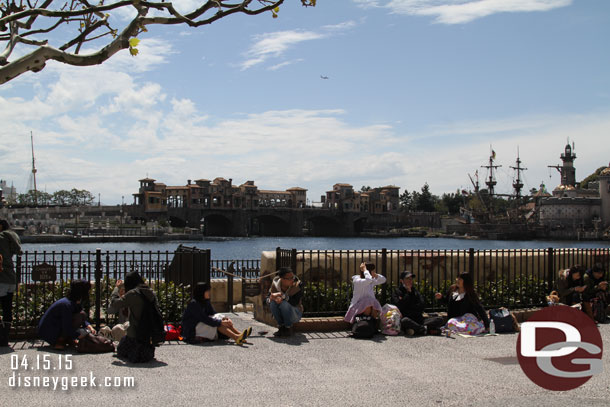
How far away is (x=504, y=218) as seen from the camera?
14712 cm

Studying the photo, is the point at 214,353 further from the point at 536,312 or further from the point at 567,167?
the point at 567,167

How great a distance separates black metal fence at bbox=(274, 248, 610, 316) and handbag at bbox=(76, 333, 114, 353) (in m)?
3.28

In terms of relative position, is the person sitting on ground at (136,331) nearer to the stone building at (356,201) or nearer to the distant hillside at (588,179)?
the stone building at (356,201)

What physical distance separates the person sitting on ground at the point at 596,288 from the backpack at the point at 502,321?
185cm

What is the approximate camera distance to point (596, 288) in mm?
10672

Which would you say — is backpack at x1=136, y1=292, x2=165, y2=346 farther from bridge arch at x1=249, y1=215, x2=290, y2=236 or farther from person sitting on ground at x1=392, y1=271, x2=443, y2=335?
bridge arch at x1=249, y1=215, x2=290, y2=236

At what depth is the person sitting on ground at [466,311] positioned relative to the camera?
9250mm

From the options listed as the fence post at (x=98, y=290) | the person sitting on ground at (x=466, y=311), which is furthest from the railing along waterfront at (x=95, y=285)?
the person sitting on ground at (x=466, y=311)

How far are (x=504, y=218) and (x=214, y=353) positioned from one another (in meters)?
149

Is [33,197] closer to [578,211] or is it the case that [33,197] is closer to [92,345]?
[578,211]

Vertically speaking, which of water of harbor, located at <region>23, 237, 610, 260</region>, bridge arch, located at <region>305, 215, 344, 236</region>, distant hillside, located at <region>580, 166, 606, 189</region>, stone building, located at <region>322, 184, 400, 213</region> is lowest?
water of harbor, located at <region>23, 237, 610, 260</region>

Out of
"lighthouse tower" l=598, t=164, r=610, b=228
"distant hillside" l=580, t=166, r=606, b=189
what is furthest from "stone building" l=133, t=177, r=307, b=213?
"distant hillside" l=580, t=166, r=606, b=189

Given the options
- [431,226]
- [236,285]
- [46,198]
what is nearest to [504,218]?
[431,226]

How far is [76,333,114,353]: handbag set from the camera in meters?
7.60
